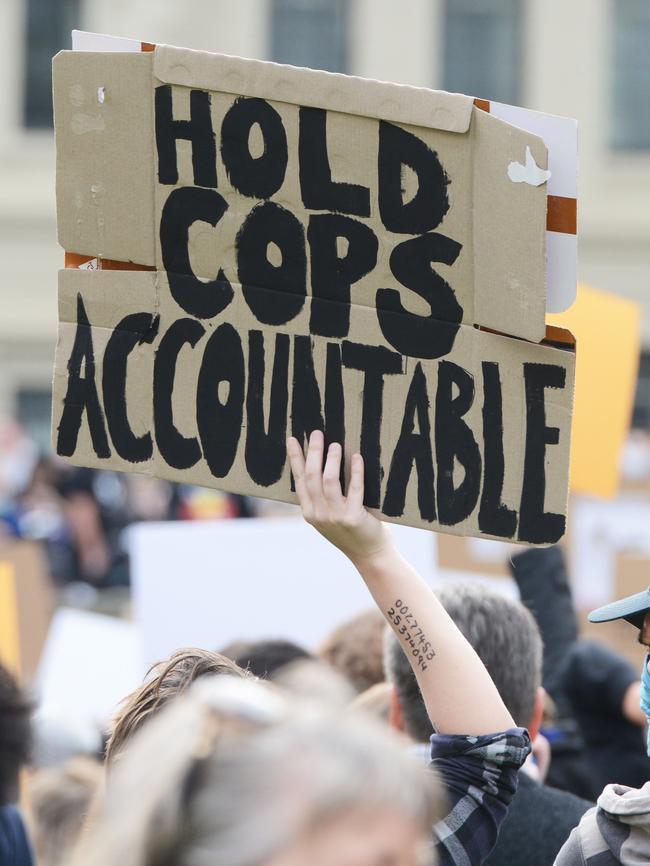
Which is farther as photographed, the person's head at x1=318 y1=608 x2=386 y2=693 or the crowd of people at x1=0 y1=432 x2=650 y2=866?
the person's head at x1=318 y1=608 x2=386 y2=693

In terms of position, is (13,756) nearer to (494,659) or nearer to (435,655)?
(494,659)

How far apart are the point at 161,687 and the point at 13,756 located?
70 centimetres

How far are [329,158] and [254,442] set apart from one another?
389 millimetres

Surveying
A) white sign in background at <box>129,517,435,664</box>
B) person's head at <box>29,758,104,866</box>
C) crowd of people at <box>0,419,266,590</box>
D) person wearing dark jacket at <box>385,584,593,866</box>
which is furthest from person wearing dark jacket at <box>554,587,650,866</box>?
crowd of people at <box>0,419,266,590</box>

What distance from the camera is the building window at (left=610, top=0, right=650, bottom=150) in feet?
57.1

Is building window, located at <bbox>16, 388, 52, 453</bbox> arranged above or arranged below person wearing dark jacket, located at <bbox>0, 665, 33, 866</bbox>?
above

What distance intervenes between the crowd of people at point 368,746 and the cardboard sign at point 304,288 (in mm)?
115

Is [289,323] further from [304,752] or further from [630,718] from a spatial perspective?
[630,718]

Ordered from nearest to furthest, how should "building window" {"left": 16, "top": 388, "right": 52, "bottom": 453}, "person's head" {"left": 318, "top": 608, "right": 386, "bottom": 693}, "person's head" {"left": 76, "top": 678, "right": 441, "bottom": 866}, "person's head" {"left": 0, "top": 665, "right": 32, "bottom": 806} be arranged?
1. "person's head" {"left": 76, "top": 678, "right": 441, "bottom": 866}
2. "person's head" {"left": 0, "top": 665, "right": 32, "bottom": 806}
3. "person's head" {"left": 318, "top": 608, "right": 386, "bottom": 693}
4. "building window" {"left": 16, "top": 388, "right": 52, "bottom": 453}

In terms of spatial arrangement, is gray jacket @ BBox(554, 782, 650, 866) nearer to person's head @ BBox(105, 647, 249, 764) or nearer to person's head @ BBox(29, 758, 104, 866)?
person's head @ BBox(105, 647, 249, 764)

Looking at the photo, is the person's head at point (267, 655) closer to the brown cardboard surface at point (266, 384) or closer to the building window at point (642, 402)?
the brown cardboard surface at point (266, 384)

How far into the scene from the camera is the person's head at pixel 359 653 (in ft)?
10.6

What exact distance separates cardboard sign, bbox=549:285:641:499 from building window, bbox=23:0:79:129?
542 inches

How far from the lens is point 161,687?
198cm
